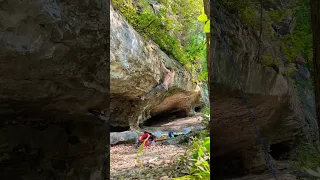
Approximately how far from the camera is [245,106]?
171 centimetres

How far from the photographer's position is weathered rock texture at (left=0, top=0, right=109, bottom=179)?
1.42 meters

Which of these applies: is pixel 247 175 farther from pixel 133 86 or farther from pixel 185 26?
pixel 185 26

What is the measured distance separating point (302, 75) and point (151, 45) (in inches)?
199

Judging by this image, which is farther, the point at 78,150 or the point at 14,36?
the point at 78,150

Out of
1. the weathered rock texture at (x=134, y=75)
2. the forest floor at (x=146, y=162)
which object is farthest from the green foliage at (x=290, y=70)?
the weathered rock texture at (x=134, y=75)

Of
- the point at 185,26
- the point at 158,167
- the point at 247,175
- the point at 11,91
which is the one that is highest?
the point at 185,26

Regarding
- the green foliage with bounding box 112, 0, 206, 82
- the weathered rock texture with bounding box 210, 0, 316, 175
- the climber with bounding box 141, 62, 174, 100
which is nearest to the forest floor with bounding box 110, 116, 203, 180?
the climber with bounding box 141, 62, 174, 100

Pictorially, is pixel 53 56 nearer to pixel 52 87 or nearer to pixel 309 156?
pixel 52 87

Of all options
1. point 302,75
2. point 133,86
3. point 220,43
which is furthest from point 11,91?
point 133,86

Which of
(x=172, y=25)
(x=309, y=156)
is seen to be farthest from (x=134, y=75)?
(x=309, y=156)

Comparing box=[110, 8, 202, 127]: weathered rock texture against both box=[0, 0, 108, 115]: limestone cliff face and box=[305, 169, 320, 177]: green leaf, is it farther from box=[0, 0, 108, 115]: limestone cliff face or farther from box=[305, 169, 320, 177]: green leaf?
box=[305, 169, 320, 177]: green leaf

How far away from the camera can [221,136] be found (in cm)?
178

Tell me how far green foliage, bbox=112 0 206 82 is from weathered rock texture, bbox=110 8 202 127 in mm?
324

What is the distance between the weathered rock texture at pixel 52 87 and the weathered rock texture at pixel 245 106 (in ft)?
2.40
